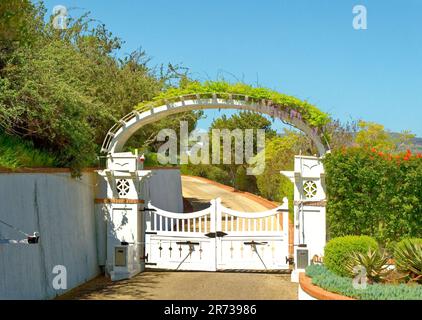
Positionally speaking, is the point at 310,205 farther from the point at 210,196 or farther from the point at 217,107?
the point at 210,196

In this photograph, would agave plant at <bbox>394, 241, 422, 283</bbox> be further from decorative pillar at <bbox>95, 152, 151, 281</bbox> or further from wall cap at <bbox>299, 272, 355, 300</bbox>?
decorative pillar at <bbox>95, 152, 151, 281</bbox>

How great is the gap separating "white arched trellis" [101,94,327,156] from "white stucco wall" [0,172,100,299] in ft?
5.09

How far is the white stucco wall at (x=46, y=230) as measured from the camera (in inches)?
354

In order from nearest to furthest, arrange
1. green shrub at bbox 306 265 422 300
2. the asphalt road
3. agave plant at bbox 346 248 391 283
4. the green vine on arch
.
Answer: green shrub at bbox 306 265 422 300 → agave plant at bbox 346 248 391 283 → the green vine on arch → the asphalt road

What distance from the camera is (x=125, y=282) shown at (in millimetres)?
12406

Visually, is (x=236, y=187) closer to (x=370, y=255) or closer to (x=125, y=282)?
(x=125, y=282)

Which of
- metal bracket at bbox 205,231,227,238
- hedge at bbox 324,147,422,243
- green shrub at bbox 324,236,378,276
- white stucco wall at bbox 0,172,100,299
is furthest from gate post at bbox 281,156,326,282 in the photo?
white stucco wall at bbox 0,172,100,299

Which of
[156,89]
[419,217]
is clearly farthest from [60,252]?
[156,89]

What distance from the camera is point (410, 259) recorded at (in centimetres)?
928

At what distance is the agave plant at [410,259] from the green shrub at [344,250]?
18.5 inches

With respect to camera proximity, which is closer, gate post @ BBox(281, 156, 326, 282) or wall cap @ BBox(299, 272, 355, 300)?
wall cap @ BBox(299, 272, 355, 300)

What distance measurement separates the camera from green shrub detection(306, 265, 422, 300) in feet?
26.3

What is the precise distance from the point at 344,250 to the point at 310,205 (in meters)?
3.06
